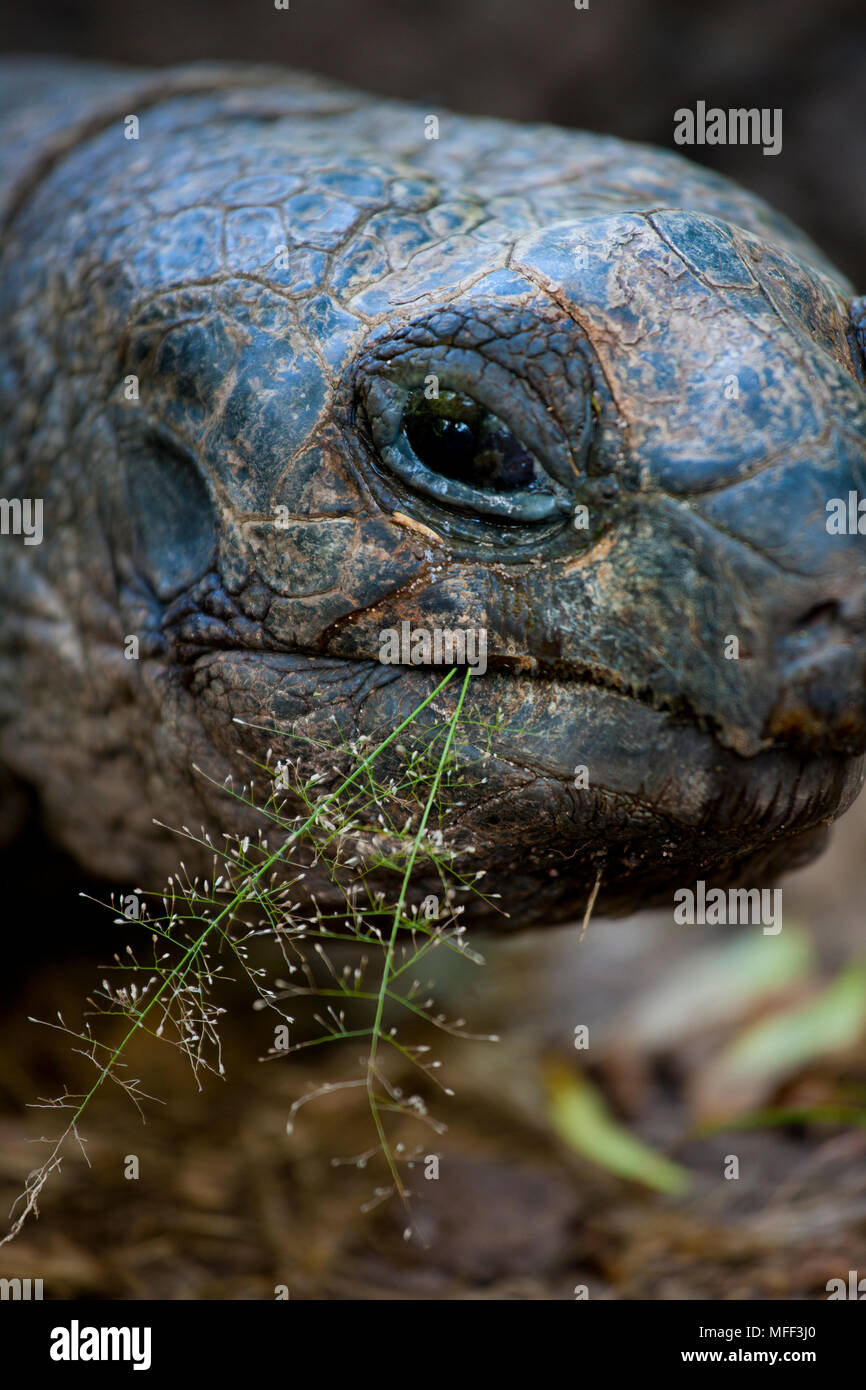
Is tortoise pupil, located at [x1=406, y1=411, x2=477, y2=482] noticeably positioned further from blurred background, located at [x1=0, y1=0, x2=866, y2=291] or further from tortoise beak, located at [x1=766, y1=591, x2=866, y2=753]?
blurred background, located at [x1=0, y1=0, x2=866, y2=291]

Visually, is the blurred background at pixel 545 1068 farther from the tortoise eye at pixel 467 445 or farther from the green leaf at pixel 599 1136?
the tortoise eye at pixel 467 445

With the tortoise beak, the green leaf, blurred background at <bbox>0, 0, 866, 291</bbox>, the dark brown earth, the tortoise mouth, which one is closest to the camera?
the tortoise beak

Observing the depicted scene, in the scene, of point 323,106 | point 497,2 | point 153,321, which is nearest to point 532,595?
point 153,321

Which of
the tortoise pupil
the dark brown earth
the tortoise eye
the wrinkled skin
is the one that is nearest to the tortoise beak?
the wrinkled skin

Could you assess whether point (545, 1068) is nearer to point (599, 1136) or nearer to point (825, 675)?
point (599, 1136)

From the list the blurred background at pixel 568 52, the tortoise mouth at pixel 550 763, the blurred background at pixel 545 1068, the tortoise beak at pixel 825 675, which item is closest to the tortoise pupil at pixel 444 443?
the tortoise mouth at pixel 550 763

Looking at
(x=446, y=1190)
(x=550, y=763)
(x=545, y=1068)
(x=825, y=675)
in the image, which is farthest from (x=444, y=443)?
(x=545, y=1068)
